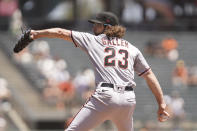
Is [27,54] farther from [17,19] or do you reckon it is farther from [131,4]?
[131,4]

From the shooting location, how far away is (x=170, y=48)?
22.8m

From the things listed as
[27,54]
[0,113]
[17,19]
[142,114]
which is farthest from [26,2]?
[0,113]

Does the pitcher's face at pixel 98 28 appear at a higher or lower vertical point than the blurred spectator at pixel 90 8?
higher

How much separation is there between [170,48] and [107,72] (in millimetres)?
17053

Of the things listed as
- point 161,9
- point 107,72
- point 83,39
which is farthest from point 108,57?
point 161,9

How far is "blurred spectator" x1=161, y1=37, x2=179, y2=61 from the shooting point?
22.5 metres

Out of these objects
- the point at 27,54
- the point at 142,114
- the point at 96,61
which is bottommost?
the point at 142,114

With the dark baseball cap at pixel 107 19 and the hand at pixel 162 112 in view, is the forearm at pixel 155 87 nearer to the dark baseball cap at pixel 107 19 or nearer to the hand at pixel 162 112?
the hand at pixel 162 112

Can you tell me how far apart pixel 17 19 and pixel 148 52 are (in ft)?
18.4

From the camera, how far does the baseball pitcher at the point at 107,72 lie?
230 inches

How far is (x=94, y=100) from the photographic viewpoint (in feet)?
19.3

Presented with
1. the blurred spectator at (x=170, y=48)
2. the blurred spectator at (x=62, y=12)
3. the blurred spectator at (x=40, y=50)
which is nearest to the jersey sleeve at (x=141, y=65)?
the blurred spectator at (x=40, y=50)

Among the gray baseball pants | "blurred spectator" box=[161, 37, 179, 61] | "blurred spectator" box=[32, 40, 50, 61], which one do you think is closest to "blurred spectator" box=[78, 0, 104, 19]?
"blurred spectator" box=[161, 37, 179, 61]

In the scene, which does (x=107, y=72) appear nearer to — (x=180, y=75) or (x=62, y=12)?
(x=180, y=75)
